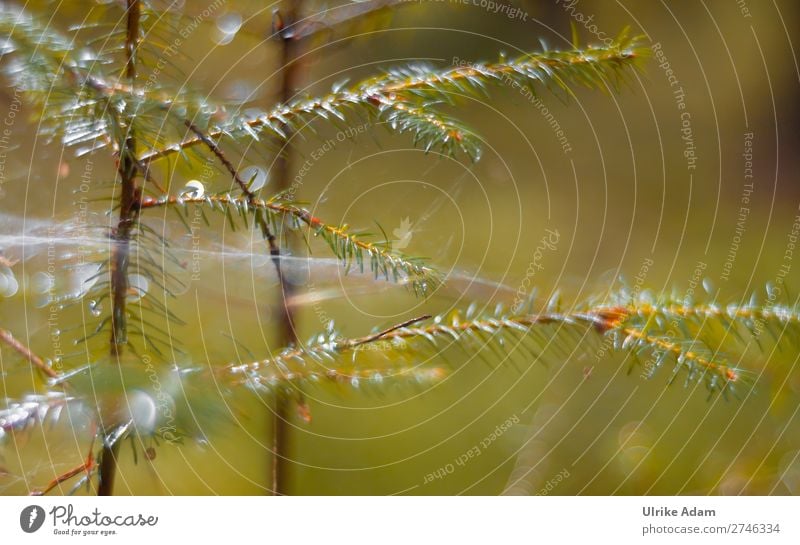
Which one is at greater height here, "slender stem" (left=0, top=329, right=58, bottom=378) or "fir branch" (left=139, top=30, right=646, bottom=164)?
"fir branch" (left=139, top=30, right=646, bottom=164)

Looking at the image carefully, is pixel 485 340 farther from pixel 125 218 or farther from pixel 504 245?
pixel 125 218

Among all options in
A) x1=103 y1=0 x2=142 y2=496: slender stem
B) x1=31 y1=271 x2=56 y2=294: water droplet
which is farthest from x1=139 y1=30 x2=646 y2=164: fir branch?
x1=31 y1=271 x2=56 y2=294: water droplet

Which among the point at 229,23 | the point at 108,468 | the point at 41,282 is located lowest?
the point at 108,468

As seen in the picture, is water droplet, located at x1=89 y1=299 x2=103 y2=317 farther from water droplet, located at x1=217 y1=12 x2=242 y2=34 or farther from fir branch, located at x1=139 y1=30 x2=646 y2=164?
water droplet, located at x1=217 y1=12 x2=242 y2=34

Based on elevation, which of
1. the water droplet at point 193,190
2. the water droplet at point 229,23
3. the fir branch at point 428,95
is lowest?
the water droplet at point 193,190

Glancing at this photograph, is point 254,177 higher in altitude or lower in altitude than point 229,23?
lower

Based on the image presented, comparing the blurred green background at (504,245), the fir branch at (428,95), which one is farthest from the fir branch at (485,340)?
the fir branch at (428,95)

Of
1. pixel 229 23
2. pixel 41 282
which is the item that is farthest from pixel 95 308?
pixel 229 23

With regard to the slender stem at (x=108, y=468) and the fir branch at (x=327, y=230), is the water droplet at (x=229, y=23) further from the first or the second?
the slender stem at (x=108, y=468)
